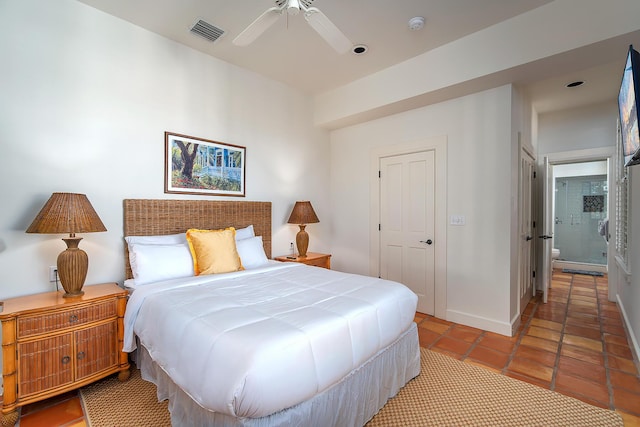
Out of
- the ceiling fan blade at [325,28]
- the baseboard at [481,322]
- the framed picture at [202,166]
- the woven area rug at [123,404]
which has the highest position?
the ceiling fan blade at [325,28]

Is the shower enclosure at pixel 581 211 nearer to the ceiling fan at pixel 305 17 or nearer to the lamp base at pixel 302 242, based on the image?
the lamp base at pixel 302 242

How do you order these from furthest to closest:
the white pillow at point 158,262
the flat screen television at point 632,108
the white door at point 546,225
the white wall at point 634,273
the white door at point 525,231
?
the white door at point 546,225 → the white door at point 525,231 → the white wall at point 634,273 → the white pillow at point 158,262 → the flat screen television at point 632,108

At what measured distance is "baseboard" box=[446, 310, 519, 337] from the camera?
2982mm

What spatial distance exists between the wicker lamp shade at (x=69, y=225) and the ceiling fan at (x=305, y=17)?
5.33 ft

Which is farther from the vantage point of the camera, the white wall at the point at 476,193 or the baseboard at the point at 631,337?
the white wall at the point at 476,193

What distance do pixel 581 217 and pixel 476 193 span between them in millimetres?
5282

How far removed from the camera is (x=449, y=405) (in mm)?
1926

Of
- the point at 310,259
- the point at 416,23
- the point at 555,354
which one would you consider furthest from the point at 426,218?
the point at 416,23

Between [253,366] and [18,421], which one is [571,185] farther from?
[18,421]

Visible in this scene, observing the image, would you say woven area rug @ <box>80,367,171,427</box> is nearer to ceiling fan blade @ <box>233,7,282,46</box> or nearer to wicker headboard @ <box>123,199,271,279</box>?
wicker headboard @ <box>123,199,271,279</box>

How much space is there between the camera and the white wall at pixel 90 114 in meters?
2.12

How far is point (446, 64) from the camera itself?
302 centimetres

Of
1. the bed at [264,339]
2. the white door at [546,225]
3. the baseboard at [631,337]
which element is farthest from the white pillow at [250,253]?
the white door at [546,225]

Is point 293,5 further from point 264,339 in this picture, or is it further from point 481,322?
point 481,322
